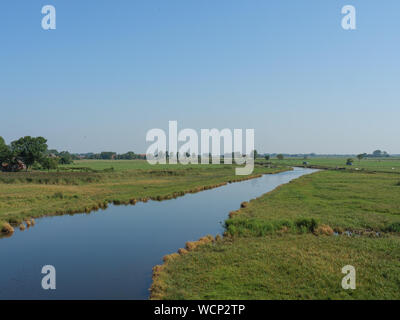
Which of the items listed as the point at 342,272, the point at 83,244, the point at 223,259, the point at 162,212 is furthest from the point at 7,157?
the point at 342,272

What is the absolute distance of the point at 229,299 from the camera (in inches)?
346

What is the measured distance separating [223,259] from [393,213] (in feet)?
54.5

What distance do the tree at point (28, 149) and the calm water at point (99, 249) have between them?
5290 centimetres

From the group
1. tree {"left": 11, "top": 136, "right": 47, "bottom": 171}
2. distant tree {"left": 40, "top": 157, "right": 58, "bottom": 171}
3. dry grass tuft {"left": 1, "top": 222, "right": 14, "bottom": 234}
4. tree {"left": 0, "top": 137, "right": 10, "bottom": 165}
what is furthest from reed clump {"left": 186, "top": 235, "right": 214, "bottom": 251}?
distant tree {"left": 40, "top": 157, "right": 58, "bottom": 171}

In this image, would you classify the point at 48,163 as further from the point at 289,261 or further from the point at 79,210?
the point at 289,261

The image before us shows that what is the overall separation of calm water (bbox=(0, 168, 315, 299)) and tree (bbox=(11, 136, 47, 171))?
52.9m

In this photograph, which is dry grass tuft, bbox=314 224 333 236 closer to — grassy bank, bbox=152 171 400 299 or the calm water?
grassy bank, bbox=152 171 400 299

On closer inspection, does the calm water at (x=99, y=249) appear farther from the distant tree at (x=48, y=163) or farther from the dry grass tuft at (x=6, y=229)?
the distant tree at (x=48, y=163)

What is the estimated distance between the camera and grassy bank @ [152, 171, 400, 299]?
9.34 m

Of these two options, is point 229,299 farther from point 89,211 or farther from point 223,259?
point 89,211

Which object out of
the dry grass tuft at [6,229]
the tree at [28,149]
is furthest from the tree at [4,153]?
the dry grass tuft at [6,229]

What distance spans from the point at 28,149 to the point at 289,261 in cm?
7265

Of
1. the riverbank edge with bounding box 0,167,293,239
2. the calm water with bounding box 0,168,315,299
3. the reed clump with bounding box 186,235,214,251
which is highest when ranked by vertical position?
the reed clump with bounding box 186,235,214,251

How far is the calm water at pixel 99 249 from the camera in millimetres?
10570
